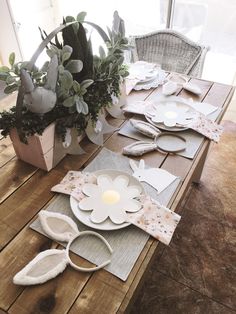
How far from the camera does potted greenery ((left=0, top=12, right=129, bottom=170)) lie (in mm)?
888

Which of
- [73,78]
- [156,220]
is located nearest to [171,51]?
[73,78]

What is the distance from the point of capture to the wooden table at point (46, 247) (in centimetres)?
68

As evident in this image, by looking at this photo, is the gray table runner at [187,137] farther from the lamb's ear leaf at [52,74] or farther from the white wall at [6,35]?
the white wall at [6,35]

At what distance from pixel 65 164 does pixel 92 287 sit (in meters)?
0.49

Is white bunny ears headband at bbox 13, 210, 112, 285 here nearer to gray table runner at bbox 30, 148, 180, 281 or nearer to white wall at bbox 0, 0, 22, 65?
gray table runner at bbox 30, 148, 180, 281

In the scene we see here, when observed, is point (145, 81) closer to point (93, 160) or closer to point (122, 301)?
point (93, 160)

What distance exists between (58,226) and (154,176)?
1.25ft

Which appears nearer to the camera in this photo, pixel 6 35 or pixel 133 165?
pixel 133 165

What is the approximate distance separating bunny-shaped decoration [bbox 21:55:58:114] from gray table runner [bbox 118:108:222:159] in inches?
15.8

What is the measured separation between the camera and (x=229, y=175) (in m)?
2.01

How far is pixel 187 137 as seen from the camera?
3.92 feet

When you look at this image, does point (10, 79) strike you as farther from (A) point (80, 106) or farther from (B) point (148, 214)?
(B) point (148, 214)

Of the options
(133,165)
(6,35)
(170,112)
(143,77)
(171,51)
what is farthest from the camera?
(6,35)

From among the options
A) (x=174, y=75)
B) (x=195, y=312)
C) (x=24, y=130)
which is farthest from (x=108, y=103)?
(x=195, y=312)
